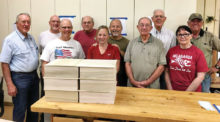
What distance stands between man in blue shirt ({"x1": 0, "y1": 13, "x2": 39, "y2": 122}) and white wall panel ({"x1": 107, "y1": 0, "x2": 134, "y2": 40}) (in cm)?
141

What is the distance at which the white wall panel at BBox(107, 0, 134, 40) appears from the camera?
10.4 feet

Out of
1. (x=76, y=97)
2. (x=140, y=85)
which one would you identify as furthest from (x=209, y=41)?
(x=76, y=97)

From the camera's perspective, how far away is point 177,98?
1.52m

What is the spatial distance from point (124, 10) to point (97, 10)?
0.48 m

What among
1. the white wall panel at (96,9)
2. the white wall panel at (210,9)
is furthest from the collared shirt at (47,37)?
the white wall panel at (210,9)

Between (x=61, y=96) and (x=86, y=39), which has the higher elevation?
(x=86, y=39)

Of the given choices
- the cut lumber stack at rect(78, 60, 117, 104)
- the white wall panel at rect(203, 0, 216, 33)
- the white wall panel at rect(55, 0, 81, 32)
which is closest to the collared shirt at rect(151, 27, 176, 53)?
the white wall panel at rect(55, 0, 81, 32)

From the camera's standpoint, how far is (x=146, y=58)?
2352 mm

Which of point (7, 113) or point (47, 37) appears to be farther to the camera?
point (7, 113)

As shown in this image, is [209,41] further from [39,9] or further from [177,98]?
[39,9]

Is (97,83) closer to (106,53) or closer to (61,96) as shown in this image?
(61,96)

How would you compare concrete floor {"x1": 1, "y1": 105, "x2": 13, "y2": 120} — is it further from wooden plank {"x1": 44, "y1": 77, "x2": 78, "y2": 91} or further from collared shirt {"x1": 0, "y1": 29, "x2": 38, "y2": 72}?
wooden plank {"x1": 44, "y1": 77, "x2": 78, "y2": 91}

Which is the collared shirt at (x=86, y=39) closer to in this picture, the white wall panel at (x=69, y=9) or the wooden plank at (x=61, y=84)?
the white wall panel at (x=69, y=9)

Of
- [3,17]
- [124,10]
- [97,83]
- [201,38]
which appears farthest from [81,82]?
[3,17]
